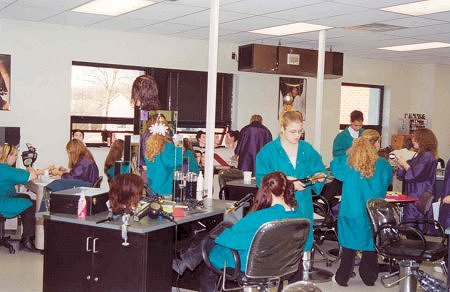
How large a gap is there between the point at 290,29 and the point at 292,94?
2.16 m

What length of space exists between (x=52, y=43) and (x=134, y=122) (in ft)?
4.98

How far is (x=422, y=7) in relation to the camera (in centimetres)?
595

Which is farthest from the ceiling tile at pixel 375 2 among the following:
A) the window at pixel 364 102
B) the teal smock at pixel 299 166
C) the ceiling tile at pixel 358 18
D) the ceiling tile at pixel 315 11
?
the window at pixel 364 102

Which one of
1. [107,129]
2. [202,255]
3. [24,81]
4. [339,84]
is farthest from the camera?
[339,84]

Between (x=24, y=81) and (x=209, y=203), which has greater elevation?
(x=24, y=81)

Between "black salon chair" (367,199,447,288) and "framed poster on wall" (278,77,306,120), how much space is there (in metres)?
4.69

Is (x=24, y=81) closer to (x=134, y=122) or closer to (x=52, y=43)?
(x=52, y=43)

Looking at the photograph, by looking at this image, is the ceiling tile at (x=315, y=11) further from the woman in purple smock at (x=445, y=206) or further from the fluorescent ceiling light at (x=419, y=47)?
the fluorescent ceiling light at (x=419, y=47)

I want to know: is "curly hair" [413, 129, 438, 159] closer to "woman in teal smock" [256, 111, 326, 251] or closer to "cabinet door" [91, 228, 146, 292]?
"woman in teal smock" [256, 111, 326, 251]

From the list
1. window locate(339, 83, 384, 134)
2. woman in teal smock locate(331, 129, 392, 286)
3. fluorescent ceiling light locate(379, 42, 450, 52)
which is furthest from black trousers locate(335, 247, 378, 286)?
window locate(339, 83, 384, 134)

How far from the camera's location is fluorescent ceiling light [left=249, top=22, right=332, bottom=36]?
7205 millimetres

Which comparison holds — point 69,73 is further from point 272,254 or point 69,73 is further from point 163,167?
point 272,254

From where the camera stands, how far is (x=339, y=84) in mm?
10039

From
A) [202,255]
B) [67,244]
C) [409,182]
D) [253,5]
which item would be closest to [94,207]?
[67,244]
